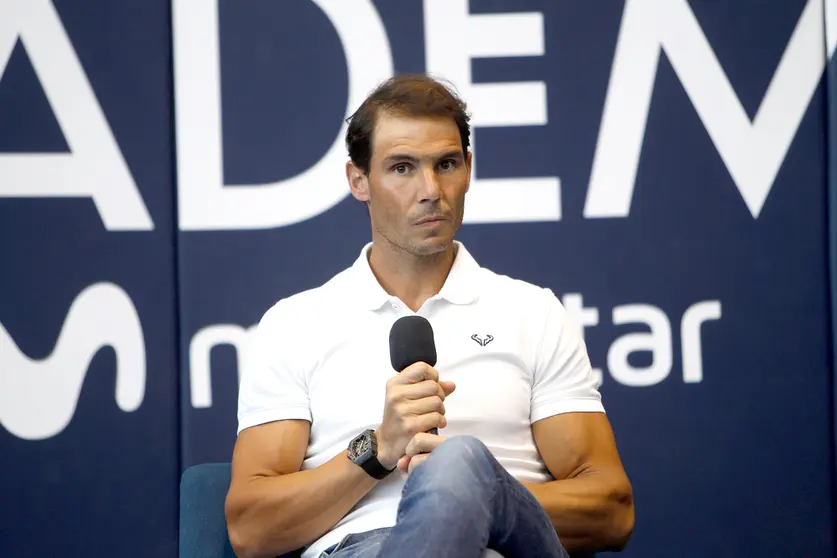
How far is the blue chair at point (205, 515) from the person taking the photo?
1.56 metres

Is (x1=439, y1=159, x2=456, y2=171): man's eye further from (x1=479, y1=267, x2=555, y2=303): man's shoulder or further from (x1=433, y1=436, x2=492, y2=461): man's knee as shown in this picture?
(x1=433, y1=436, x2=492, y2=461): man's knee

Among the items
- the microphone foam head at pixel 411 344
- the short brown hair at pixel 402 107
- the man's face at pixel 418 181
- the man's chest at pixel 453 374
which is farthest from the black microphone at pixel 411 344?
the short brown hair at pixel 402 107

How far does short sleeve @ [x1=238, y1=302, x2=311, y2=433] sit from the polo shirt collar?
0.17 meters

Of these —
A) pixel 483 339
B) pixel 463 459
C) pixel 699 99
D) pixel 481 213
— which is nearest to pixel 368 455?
pixel 463 459

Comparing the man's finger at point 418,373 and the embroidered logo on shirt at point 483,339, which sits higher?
the embroidered logo on shirt at point 483,339

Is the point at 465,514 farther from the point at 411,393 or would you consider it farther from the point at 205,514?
the point at 205,514

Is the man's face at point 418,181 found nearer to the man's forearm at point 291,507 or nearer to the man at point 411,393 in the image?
the man at point 411,393

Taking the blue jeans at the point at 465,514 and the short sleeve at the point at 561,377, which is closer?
the blue jeans at the point at 465,514

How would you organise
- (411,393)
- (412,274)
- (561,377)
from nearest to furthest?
1. (411,393)
2. (561,377)
3. (412,274)

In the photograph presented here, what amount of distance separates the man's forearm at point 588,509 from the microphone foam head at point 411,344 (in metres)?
0.36

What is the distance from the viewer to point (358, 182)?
1.90 metres

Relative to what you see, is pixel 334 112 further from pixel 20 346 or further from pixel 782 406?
pixel 782 406

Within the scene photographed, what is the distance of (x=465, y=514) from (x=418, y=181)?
2.39 ft

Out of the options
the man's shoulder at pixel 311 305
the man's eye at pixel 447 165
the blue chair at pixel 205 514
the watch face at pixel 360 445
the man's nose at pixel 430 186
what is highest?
the man's eye at pixel 447 165
